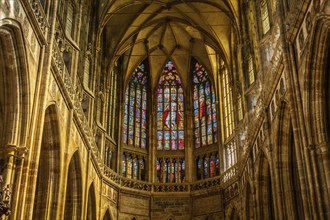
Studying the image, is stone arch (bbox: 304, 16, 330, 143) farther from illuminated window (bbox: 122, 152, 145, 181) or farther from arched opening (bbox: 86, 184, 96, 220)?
illuminated window (bbox: 122, 152, 145, 181)

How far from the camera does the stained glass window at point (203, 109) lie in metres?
36.5

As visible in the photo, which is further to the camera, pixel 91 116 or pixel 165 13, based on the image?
pixel 165 13

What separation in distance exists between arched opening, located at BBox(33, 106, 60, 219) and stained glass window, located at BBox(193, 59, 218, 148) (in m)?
17.5

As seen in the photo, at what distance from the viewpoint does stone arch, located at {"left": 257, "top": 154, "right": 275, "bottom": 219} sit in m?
24.1

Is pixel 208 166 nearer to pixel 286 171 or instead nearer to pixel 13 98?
pixel 286 171

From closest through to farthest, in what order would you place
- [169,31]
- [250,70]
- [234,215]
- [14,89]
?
[14,89] < [250,70] < [234,215] < [169,31]

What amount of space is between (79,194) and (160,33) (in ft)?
56.0

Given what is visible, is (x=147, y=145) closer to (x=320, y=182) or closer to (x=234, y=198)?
(x=234, y=198)

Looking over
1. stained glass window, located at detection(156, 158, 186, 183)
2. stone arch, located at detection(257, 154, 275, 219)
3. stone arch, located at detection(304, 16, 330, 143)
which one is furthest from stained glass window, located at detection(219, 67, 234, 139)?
stone arch, located at detection(304, 16, 330, 143)

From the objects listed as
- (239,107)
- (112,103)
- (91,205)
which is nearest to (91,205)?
(91,205)

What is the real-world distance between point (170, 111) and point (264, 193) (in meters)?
15.2

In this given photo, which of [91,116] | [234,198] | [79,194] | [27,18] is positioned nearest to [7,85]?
[27,18]

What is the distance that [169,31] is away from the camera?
37938 millimetres

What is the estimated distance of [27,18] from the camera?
16.2m
